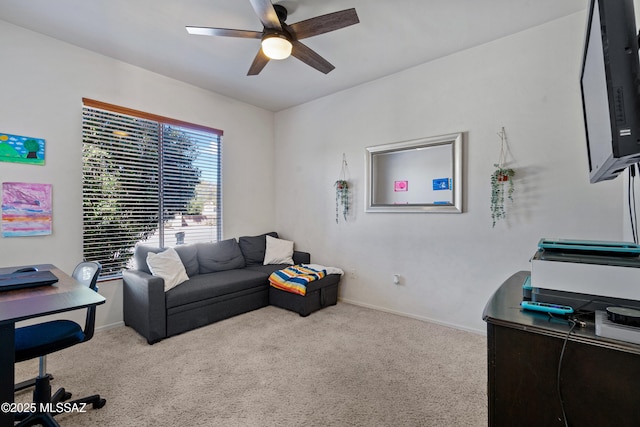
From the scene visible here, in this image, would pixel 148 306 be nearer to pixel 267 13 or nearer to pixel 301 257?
pixel 301 257

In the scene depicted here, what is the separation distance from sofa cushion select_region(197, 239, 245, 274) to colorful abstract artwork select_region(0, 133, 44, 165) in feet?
5.80

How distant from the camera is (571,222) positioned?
2523 mm

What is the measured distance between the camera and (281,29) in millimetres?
2254

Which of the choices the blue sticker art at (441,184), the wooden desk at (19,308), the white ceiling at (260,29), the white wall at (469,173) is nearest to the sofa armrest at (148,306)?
the wooden desk at (19,308)

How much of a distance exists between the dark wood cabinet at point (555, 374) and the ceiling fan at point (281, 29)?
6.76ft

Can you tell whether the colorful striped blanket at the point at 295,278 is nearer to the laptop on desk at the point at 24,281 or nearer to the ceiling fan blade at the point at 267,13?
the laptop on desk at the point at 24,281

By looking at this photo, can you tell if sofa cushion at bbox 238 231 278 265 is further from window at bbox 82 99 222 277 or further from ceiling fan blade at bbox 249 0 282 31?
ceiling fan blade at bbox 249 0 282 31

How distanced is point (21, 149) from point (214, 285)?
6.97 ft

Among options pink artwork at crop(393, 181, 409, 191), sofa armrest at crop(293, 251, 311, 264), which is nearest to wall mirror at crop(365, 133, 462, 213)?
pink artwork at crop(393, 181, 409, 191)

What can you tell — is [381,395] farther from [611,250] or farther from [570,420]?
[611,250]

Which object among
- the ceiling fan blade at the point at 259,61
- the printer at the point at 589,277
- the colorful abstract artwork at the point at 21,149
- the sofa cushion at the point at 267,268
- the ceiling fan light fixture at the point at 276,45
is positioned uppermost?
the ceiling fan blade at the point at 259,61

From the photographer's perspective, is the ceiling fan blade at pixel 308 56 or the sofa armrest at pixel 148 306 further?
the sofa armrest at pixel 148 306

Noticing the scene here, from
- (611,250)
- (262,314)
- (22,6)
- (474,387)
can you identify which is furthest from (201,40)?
(474,387)

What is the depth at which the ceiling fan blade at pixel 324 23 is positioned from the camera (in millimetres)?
→ 2041
